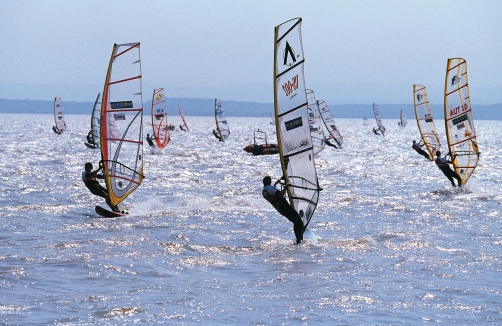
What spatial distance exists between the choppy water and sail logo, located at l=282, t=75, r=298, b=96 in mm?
2346

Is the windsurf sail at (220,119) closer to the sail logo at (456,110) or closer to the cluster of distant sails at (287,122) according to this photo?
the cluster of distant sails at (287,122)

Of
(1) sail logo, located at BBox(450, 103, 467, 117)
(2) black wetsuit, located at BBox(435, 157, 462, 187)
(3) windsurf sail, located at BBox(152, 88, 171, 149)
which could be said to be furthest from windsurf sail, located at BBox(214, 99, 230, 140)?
(2) black wetsuit, located at BBox(435, 157, 462, 187)

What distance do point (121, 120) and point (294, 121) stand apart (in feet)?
17.6

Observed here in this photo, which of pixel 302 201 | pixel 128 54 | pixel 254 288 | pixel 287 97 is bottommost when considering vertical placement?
pixel 254 288

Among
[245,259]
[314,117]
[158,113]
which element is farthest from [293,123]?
[158,113]

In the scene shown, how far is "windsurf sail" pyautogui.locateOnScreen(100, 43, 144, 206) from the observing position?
1509cm

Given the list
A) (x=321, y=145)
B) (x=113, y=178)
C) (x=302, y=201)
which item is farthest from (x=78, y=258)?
(x=321, y=145)

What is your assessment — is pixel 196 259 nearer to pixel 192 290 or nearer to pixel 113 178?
pixel 192 290

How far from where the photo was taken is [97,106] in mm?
34000

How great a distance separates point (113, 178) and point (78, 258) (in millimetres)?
5267

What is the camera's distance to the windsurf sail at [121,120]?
49.5ft

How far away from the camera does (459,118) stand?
20.2 m

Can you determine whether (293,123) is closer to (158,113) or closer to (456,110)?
(456,110)

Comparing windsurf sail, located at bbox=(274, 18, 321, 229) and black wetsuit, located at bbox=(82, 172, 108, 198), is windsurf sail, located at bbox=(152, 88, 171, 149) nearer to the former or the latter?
black wetsuit, located at bbox=(82, 172, 108, 198)
